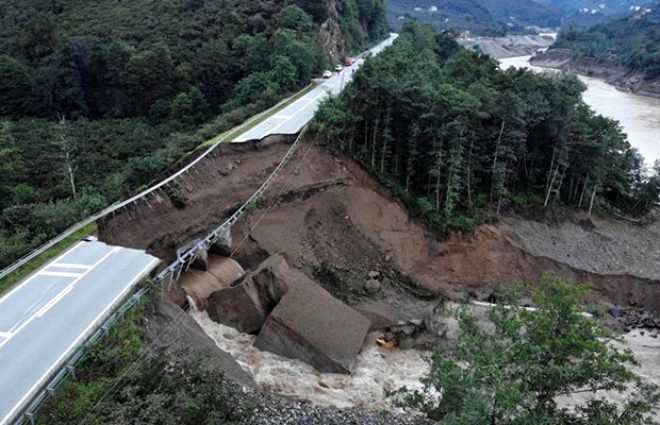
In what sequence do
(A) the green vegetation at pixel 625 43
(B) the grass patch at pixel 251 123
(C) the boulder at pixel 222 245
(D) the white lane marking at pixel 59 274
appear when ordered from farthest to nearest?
1. (A) the green vegetation at pixel 625 43
2. (B) the grass patch at pixel 251 123
3. (C) the boulder at pixel 222 245
4. (D) the white lane marking at pixel 59 274

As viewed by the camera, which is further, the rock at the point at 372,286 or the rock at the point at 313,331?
the rock at the point at 372,286

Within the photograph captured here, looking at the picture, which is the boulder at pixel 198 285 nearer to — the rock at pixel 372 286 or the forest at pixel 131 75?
the rock at pixel 372 286

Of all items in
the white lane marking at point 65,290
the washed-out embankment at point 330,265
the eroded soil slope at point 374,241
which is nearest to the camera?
the white lane marking at point 65,290

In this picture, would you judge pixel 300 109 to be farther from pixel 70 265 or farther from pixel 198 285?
pixel 70 265

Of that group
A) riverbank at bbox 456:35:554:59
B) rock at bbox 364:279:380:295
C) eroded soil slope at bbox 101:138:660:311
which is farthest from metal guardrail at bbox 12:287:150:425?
riverbank at bbox 456:35:554:59

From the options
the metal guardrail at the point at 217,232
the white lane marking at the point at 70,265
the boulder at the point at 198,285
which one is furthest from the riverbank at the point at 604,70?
the white lane marking at the point at 70,265

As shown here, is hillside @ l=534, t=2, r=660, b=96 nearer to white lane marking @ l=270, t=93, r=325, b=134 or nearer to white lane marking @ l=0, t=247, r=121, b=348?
white lane marking @ l=270, t=93, r=325, b=134

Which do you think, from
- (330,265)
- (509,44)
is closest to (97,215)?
(330,265)
